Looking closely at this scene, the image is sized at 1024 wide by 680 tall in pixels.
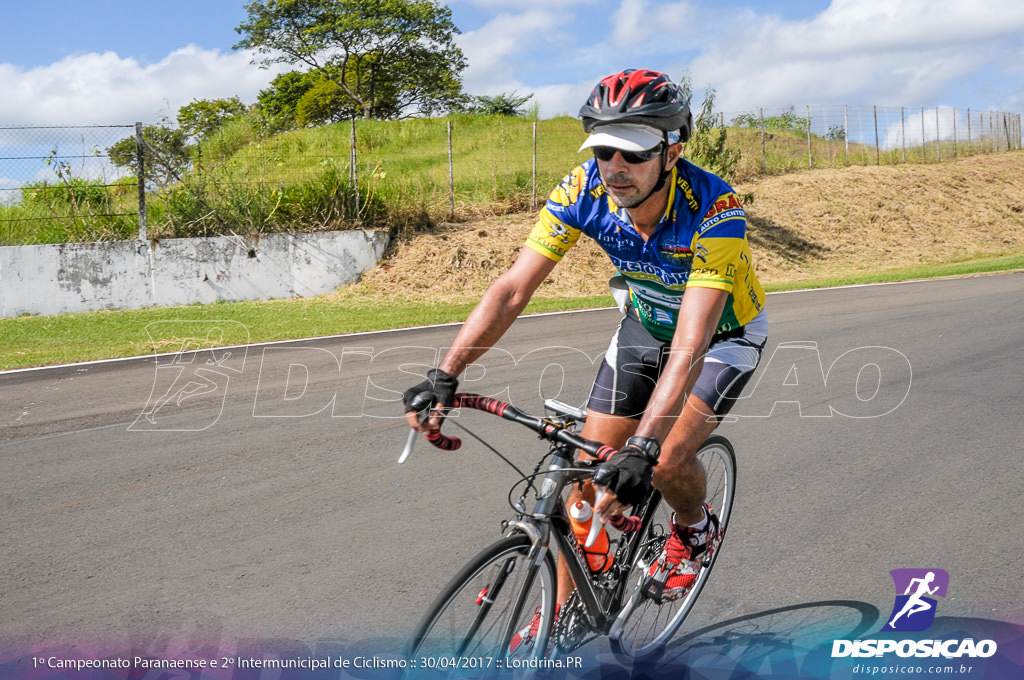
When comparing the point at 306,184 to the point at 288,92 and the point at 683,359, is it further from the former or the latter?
the point at 288,92

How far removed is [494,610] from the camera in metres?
2.55

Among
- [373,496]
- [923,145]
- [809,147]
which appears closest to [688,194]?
[373,496]

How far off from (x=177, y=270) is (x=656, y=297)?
14019 millimetres

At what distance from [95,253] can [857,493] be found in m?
13.8

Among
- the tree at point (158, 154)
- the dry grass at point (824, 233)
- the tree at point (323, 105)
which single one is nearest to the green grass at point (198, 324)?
the dry grass at point (824, 233)

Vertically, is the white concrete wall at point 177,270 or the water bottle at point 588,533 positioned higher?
the white concrete wall at point 177,270

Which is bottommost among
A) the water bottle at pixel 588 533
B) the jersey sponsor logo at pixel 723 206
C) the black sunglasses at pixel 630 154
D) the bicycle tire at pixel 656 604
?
the bicycle tire at pixel 656 604

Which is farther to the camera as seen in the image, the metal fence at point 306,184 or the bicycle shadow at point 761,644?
the metal fence at point 306,184

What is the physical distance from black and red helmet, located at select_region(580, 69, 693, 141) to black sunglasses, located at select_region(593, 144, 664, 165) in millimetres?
75

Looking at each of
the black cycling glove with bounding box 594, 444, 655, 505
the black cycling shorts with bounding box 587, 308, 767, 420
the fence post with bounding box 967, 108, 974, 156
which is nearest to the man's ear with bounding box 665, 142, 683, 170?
the black cycling shorts with bounding box 587, 308, 767, 420

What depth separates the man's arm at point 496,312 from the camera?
9.71 ft

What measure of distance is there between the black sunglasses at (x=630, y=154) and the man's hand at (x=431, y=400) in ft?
3.01

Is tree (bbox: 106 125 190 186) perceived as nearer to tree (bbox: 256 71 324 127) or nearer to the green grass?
the green grass

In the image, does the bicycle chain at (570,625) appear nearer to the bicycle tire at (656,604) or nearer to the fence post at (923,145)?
the bicycle tire at (656,604)
